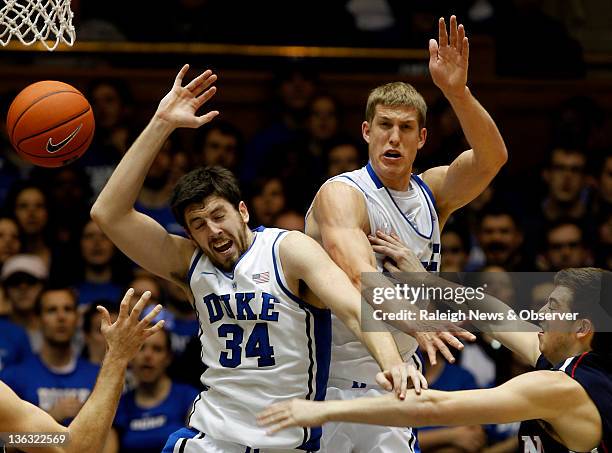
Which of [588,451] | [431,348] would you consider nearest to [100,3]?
[431,348]

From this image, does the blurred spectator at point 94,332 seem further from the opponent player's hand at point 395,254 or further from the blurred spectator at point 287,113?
the opponent player's hand at point 395,254

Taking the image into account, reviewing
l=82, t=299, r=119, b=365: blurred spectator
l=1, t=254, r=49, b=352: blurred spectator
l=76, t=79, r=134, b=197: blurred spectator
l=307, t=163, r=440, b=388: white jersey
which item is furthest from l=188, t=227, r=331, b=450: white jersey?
l=76, t=79, r=134, b=197: blurred spectator

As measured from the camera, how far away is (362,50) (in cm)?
909

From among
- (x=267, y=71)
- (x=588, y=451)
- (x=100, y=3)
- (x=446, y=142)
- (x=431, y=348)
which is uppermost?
(x=100, y=3)

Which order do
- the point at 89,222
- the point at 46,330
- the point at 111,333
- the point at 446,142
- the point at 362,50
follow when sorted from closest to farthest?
the point at 111,333, the point at 46,330, the point at 89,222, the point at 446,142, the point at 362,50

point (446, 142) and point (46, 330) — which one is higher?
point (446, 142)

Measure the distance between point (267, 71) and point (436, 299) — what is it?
388 centimetres

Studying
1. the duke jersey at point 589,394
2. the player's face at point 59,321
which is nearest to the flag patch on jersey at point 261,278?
the duke jersey at point 589,394

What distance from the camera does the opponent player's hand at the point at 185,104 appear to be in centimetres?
514

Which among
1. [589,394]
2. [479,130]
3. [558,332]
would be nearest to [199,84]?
[479,130]

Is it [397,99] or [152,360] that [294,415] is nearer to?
[397,99]

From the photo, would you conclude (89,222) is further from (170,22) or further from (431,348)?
(431,348)

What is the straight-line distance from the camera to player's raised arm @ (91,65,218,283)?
5070 millimetres

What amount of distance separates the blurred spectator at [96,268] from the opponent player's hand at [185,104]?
261 cm
